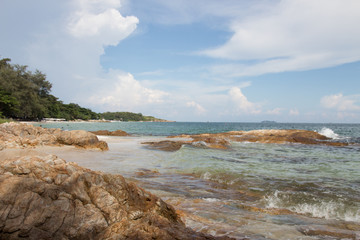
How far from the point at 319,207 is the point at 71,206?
5414 mm

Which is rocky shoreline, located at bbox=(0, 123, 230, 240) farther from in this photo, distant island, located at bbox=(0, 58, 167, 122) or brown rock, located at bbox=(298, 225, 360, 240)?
distant island, located at bbox=(0, 58, 167, 122)

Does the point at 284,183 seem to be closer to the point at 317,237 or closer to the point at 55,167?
the point at 317,237

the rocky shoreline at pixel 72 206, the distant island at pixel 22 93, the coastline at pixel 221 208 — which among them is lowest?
the coastline at pixel 221 208

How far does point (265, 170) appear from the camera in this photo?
32.6 feet

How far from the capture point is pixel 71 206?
2846 millimetres

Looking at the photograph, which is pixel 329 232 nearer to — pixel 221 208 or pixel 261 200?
pixel 221 208

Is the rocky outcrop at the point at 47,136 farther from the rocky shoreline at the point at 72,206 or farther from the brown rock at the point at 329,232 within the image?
the brown rock at the point at 329,232

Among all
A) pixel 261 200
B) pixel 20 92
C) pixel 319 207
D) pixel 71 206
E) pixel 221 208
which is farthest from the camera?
pixel 20 92

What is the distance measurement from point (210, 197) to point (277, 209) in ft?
5.07

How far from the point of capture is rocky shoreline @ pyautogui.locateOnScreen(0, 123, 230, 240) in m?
2.54

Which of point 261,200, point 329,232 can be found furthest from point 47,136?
point 329,232

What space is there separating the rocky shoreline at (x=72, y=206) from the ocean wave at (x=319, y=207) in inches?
129

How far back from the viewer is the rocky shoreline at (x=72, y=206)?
2.54 meters

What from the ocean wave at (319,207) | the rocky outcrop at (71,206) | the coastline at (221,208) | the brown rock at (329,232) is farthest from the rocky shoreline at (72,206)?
the ocean wave at (319,207)
